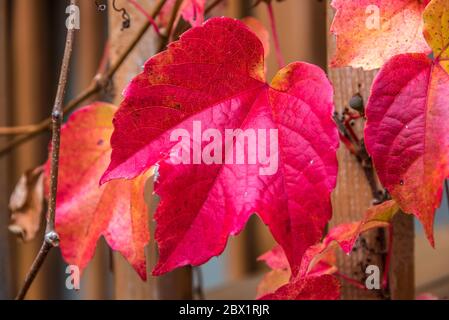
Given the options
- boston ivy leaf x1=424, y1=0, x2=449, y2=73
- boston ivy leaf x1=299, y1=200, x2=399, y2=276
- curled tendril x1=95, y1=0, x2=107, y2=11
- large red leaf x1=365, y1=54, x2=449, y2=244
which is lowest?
boston ivy leaf x1=299, y1=200, x2=399, y2=276

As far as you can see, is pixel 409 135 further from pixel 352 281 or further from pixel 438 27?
pixel 352 281

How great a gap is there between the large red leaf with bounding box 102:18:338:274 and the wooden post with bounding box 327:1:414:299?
0.15m

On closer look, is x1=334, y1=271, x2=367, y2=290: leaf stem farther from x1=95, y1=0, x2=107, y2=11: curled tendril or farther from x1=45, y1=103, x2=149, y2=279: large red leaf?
x1=95, y1=0, x2=107, y2=11: curled tendril

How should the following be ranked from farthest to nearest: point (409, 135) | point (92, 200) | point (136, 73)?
point (136, 73) → point (92, 200) → point (409, 135)

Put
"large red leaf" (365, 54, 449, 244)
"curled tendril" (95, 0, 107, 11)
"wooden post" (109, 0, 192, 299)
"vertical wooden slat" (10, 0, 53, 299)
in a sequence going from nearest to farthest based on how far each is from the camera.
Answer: "large red leaf" (365, 54, 449, 244)
"curled tendril" (95, 0, 107, 11)
"wooden post" (109, 0, 192, 299)
"vertical wooden slat" (10, 0, 53, 299)

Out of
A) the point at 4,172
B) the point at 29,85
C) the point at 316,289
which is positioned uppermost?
the point at 29,85

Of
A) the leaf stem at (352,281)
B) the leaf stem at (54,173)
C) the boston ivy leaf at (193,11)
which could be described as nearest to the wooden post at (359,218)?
the leaf stem at (352,281)

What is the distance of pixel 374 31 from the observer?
37cm

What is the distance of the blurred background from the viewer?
596 millimetres

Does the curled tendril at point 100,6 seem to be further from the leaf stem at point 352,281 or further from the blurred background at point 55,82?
the leaf stem at point 352,281

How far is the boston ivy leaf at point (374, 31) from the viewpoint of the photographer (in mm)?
367

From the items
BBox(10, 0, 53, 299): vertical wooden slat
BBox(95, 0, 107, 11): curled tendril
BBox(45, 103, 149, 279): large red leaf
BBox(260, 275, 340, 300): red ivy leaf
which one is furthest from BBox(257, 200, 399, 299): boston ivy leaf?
BBox(10, 0, 53, 299): vertical wooden slat

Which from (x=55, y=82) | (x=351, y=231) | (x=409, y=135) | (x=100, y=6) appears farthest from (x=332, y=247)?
(x=55, y=82)

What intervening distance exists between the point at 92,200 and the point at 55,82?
28cm
